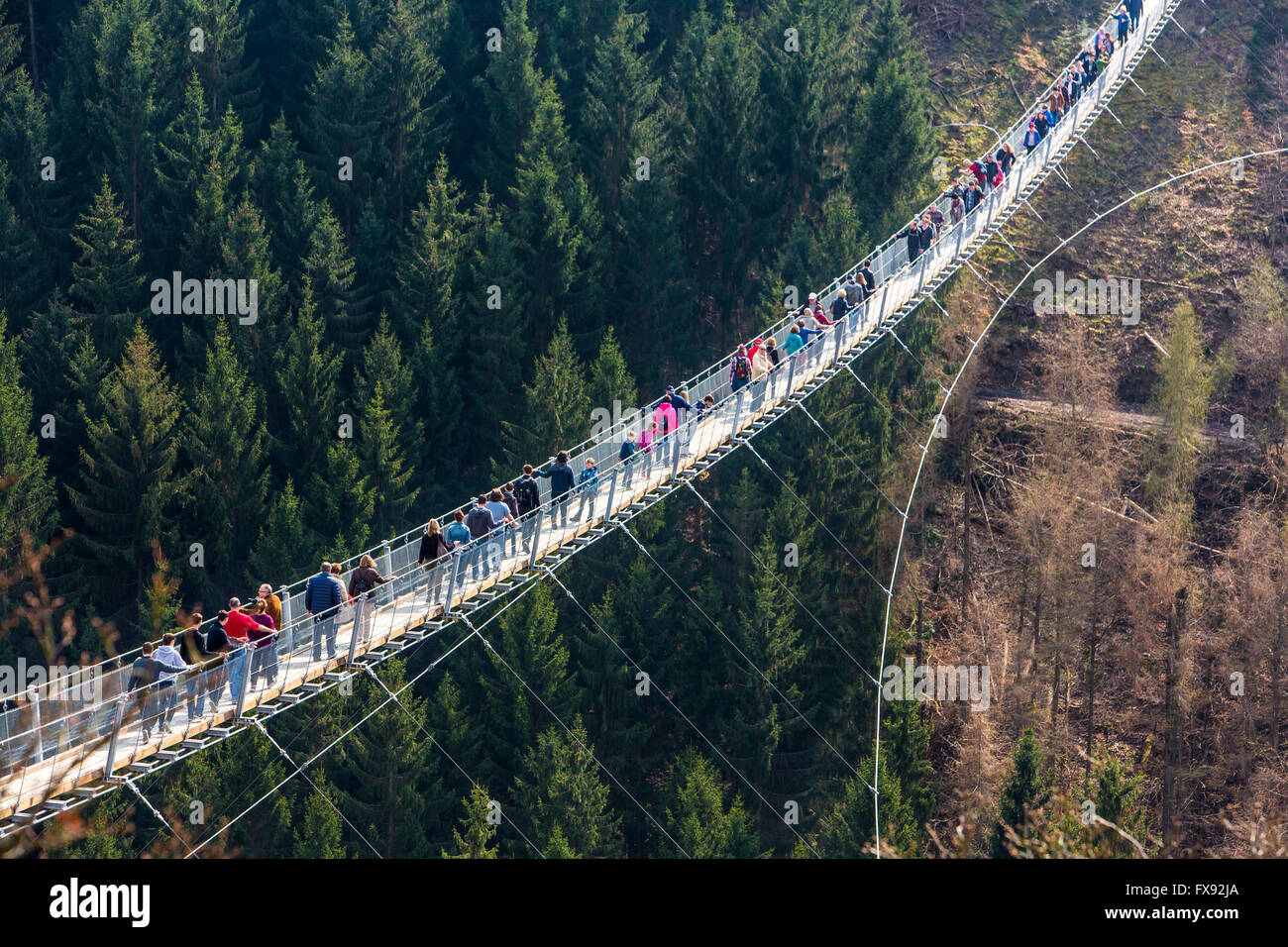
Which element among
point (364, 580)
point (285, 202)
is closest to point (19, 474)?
point (285, 202)

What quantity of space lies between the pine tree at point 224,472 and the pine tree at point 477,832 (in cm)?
884

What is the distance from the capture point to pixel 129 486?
43.2 meters

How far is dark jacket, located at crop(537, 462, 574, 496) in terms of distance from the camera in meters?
29.8

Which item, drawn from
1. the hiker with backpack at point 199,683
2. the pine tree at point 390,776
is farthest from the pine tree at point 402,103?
→ the hiker with backpack at point 199,683

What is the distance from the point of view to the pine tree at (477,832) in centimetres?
3734

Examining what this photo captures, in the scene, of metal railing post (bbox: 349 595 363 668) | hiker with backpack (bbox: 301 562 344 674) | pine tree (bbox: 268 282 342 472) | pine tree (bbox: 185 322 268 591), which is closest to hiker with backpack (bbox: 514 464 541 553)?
metal railing post (bbox: 349 595 363 668)

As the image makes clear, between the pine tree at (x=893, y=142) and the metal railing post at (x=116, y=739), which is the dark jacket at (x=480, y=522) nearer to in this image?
the metal railing post at (x=116, y=739)

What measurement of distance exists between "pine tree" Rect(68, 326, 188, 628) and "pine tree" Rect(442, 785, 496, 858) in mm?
9876

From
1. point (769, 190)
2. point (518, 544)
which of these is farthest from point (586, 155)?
point (518, 544)

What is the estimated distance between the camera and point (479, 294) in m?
49.1

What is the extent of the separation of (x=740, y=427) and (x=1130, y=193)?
2978 cm

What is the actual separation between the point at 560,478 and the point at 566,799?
37.0 feet

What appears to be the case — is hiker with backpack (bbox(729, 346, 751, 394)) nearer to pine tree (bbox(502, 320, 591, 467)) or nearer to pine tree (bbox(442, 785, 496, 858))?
pine tree (bbox(442, 785, 496, 858))
